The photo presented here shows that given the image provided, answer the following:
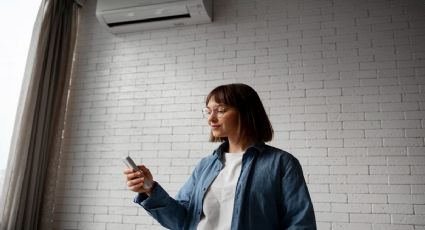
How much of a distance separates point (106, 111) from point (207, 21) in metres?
1.27

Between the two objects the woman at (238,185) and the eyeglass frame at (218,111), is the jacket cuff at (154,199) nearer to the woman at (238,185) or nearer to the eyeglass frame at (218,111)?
the woman at (238,185)

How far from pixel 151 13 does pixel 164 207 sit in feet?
7.56

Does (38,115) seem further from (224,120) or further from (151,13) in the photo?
(224,120)

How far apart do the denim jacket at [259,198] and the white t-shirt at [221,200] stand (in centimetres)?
2

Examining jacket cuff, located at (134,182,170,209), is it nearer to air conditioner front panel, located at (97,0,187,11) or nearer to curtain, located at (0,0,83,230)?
curtain, located at (0,0,83,230)

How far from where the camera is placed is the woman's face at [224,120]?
1.39 metres

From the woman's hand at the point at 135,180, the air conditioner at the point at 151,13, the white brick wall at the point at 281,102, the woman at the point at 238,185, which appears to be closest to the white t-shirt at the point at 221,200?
the woman at the point at 238,185

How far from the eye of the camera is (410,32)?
282cm

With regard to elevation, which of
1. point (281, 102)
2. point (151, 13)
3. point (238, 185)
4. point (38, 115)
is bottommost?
point (238, 185)

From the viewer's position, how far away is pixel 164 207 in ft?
4.31

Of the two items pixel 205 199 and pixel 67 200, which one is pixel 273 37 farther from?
pixel 67 200

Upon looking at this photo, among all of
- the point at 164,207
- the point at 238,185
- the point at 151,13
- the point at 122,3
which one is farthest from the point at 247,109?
the point at 122,3

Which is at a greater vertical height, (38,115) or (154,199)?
(38,115)

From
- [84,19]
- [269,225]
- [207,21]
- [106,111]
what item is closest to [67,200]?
[106,111]
